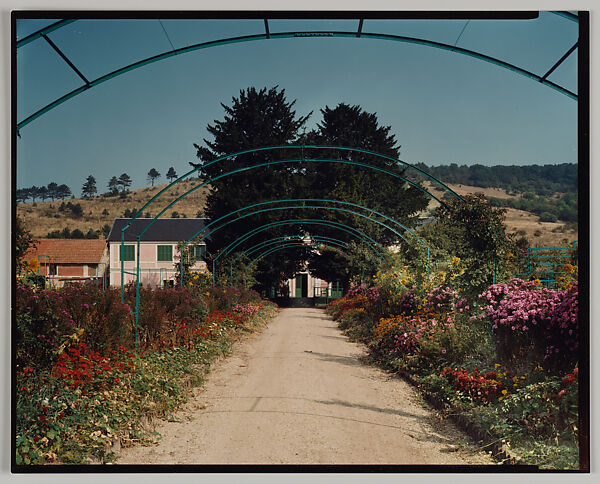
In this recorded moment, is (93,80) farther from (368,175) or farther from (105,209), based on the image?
(105,209)

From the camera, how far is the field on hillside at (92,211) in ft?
73.2

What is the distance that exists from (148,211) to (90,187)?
54.5 feet

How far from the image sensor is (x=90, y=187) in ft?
91.8

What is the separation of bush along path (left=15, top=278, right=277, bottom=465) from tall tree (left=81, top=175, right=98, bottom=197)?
20.5 metres

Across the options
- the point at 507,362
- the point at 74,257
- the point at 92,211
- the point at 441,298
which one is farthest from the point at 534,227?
the point at 92,211

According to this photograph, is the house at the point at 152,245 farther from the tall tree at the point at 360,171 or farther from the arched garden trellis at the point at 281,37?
the arched garden trellis at the point at 281,37

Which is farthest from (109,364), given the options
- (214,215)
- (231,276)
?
(214,215)

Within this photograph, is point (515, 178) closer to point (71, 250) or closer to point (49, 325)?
point (49, 325)

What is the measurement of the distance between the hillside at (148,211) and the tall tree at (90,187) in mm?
578

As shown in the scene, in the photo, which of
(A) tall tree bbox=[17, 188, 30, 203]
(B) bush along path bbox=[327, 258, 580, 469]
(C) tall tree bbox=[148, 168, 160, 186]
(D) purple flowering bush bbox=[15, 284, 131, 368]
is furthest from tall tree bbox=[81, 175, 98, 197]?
(A) tall tree bbox=[17, 188, 30, 203]

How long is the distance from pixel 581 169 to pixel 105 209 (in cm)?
3549

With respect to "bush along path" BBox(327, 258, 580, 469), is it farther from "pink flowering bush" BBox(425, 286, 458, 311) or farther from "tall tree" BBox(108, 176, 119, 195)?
"tall tree" BBox(108, 176, 119, 195)

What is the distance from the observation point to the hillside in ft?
39.1

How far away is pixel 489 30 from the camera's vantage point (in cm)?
476
